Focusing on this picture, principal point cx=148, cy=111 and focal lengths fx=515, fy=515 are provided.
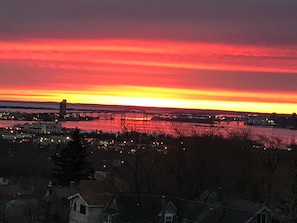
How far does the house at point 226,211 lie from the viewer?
46.7 ft

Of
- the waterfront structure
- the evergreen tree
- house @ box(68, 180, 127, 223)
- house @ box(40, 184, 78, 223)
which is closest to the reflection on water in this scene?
the evergreen tree

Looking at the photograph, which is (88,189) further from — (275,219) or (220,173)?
(275,219)

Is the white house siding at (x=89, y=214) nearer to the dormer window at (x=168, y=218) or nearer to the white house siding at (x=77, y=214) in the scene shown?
the white house siding at (x=77, y=214)

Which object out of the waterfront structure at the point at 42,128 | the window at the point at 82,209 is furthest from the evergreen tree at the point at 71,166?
the waterfront structure at the point at 42,128

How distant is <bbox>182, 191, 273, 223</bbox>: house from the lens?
46.7 ft

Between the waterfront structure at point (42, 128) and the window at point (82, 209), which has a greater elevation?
the waterfront structure at point (42, 128)

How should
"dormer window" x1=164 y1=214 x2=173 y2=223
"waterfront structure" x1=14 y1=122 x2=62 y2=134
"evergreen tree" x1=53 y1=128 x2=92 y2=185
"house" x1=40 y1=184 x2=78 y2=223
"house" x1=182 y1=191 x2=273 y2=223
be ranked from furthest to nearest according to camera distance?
"waterfront structure" x1=14 y1=122 x2=62 y2=134
"evergreen tree" x1=53 y1=128 x2=92 y2=185
"house" x1=40 y1=184 x2=78 y2=223
"dormer window" x1=164 y1=214 x2=173 y2=223
"house" x1=182 y1=191 x2=273 y2=223

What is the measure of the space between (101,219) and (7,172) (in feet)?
55.9

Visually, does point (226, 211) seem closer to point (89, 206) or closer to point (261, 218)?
point (261, 218)

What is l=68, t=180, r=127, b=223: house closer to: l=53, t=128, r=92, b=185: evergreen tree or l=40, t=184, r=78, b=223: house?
l=40, t=184, r=78, b=223: house

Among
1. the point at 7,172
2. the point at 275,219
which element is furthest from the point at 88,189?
the point at 7,172

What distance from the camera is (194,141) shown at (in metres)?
21.9

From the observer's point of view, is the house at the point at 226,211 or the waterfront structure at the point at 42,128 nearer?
the house at the point at 226,211

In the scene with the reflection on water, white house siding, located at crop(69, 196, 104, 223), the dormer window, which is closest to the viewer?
the dormer window
